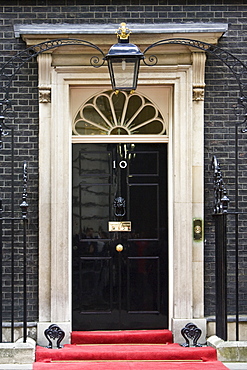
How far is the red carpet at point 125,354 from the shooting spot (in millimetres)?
8914

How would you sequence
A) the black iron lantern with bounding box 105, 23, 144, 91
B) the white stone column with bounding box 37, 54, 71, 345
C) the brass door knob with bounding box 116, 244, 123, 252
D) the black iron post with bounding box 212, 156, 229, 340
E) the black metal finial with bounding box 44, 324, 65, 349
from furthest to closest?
1. the brass door knob with bounding box 116, 244, 123, 252
2. the white stone column with bounding box 37, 54, 71, 345
3. the black metal finial with bounding box 44, 324, 65, 349
4. the black iron post with bounding box 212, 156, 229, 340
5. the black iron lantern with bounding box 105, 23, 144, 91

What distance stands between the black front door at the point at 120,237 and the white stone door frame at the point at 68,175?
0.94 ft

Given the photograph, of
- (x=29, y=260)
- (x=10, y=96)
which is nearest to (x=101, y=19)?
(x=10, y=96)

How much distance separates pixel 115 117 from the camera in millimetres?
10281

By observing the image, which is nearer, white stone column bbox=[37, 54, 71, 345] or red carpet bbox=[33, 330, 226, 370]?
red carpet bbox=[33, 330, 226, 370]

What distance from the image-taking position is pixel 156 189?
10.3 meters

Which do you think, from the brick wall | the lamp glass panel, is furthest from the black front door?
the lamp glass panel

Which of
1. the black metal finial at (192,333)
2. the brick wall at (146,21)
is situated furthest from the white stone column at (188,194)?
the black metal finial at (192,333)

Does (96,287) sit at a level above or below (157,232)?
below

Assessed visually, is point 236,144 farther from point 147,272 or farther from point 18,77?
point 18,77

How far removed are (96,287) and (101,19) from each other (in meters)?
3.48

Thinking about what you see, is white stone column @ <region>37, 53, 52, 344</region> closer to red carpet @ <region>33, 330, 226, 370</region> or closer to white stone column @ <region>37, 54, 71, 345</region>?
white stone column @ <region>37, 54, 71, 345</region>

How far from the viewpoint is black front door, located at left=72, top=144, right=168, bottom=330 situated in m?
10.2

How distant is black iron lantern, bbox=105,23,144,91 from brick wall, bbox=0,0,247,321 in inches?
63.8
